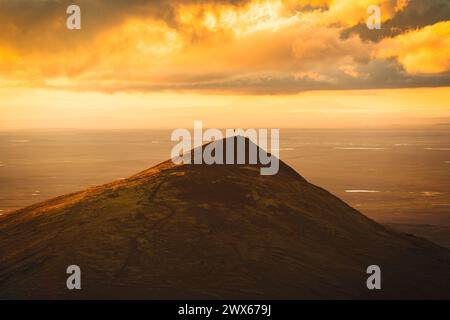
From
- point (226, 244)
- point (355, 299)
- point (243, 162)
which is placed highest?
point (243, 162)

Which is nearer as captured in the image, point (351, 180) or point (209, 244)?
point (209, 244)

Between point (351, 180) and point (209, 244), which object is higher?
point (351, 180)

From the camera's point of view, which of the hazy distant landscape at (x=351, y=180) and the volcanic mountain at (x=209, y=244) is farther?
the hazy distant landscape at (x=351, y=180)

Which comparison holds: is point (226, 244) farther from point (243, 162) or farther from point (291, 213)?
point (243, 162)

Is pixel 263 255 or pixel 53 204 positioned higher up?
pixel 53 204

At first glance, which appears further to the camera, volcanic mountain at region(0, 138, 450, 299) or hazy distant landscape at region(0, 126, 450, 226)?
hazy distant landscape at region(0, 126, 450, 226)
